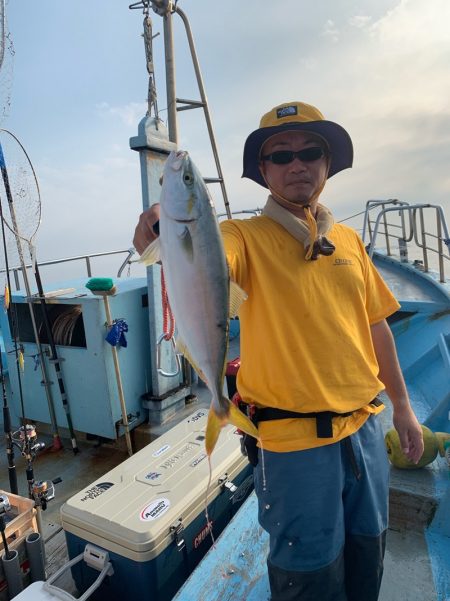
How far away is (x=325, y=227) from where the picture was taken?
1.69m

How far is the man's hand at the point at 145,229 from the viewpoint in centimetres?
129

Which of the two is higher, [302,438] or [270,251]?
[270,251]

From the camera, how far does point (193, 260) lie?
1146mm

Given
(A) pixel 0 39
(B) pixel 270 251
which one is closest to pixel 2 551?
(B) pixel 270 251

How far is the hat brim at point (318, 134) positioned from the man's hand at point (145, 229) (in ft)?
2.24

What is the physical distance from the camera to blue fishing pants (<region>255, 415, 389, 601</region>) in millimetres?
1486

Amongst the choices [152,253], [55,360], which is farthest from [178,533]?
[55,360]

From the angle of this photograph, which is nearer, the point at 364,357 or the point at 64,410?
the point at 364,357

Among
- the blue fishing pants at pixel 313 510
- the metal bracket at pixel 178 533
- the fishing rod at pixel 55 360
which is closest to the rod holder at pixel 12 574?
the metal bracket at pixel 178 533

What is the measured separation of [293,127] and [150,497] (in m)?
2.37

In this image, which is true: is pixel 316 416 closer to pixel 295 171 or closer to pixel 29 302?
pixel 295 171

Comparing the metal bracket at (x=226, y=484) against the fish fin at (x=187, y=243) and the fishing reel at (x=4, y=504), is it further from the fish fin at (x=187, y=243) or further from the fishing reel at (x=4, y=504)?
the fish fin at (x=187, y=243)

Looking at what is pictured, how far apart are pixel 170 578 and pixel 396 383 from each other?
5.95 feet

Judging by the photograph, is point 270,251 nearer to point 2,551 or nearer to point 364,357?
point 364,357
